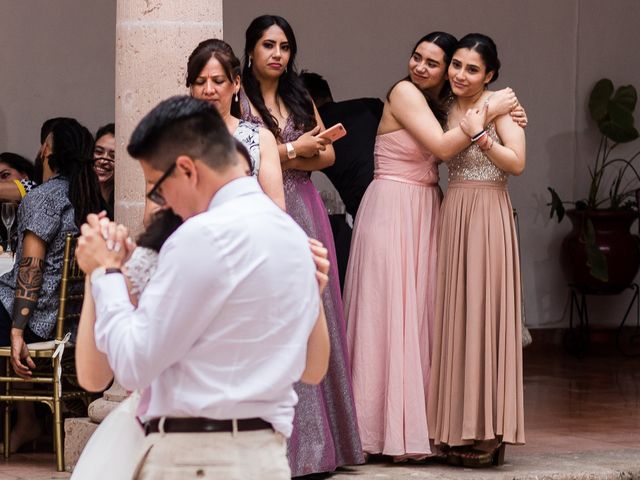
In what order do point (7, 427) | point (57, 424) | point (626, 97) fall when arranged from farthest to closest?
point (626, 97), point (7, 427), point (57, 424)

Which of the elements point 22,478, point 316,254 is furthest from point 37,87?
point 316,254

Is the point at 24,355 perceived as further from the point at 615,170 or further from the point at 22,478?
the point at 615,170

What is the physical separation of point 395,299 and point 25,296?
1484 mm

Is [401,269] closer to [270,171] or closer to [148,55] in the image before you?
[270,171]

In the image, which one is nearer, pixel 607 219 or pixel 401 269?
pixel 401 269

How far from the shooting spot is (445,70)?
197 inches

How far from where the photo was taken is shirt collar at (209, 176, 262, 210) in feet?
7.16

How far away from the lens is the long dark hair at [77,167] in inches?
216

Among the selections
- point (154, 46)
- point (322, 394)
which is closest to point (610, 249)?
point (322, 394)

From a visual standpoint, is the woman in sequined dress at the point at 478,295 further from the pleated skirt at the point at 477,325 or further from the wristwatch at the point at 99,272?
the wristwatch at the point at 99,272

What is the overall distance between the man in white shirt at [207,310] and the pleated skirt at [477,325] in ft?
8.76

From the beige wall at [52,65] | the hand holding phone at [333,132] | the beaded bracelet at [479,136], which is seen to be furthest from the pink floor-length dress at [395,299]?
the beige wall at [52,65]

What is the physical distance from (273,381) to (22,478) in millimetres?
3028

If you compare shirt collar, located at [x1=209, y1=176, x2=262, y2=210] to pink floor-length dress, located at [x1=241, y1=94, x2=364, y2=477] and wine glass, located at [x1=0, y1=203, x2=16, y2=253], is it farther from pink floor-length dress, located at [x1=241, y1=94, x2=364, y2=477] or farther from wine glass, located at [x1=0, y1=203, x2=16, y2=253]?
wine glass, located at [x1=0, y1=203, x2=16, y2=253]
